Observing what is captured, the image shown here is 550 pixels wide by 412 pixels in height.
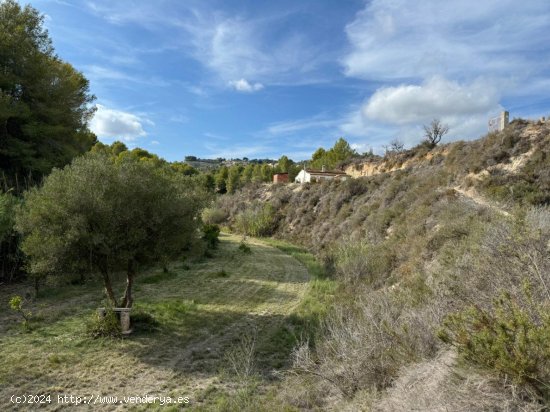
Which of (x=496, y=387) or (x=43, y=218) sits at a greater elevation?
(x=43, y=218)

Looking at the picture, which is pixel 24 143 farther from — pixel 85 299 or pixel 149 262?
pixel 149 262

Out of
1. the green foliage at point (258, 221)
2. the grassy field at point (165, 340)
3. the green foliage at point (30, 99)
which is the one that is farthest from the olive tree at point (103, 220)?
the green foliage at point (258, 221)

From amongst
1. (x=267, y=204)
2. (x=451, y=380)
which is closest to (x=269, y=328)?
(x=451, y=380)

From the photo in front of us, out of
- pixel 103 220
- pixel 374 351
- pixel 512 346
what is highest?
pixel 103 220

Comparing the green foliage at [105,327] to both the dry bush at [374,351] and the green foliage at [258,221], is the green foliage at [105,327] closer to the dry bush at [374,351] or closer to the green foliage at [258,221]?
the dry bush at [374,351]

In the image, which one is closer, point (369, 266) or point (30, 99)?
point (369, 266)

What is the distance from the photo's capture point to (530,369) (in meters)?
3.32

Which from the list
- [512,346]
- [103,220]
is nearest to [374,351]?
[512,346]

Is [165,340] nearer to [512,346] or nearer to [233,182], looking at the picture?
[512,346]

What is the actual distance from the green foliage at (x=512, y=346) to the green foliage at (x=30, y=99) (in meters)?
18.1

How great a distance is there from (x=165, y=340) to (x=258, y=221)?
2880cm

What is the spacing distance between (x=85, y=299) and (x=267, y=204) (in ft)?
92.8

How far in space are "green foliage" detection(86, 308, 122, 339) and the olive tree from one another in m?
0.47

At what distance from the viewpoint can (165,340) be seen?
9039 mm
